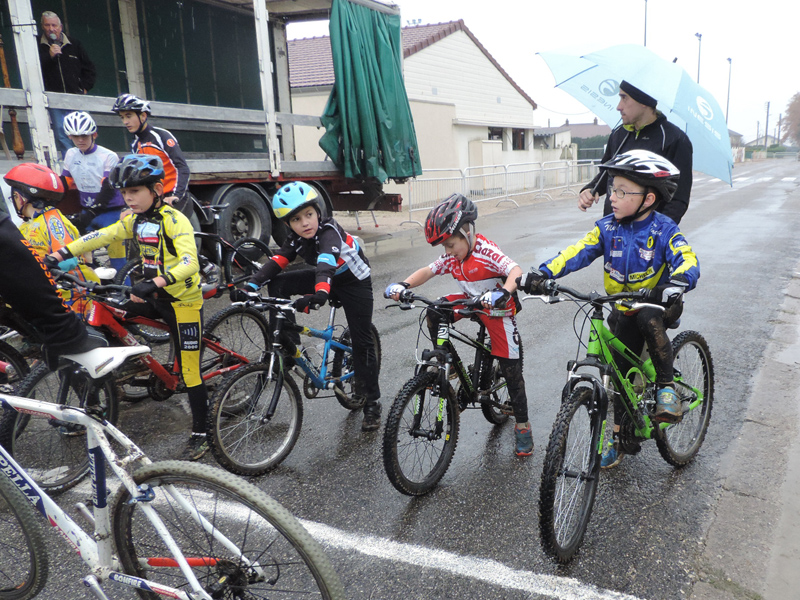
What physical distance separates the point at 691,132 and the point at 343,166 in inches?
288

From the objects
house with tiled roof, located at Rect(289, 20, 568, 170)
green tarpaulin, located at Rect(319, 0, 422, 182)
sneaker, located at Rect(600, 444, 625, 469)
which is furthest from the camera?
house with tiled roof, located at Rect(289, 20, 568, 170)

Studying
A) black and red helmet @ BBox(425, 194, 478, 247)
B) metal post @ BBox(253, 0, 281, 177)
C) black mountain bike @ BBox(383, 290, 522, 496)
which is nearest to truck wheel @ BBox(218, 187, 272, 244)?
metal post @ BBox(253, 0, 281, 177)

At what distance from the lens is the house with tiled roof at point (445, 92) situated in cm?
2380

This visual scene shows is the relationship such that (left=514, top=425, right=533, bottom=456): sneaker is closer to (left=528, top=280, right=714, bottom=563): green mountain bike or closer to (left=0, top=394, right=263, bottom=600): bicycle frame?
(left=528, top=280, right=714, bottom=563): green mountain bike

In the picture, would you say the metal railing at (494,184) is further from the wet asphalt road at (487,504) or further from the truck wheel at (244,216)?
the wet asphalt road at (487,504)

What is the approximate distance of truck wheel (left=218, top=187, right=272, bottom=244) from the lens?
8.76 meters

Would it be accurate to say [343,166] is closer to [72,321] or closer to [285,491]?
[285,491]

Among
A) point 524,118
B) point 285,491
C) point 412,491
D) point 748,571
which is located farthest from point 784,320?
point 524,118

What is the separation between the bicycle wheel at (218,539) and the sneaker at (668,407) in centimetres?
210

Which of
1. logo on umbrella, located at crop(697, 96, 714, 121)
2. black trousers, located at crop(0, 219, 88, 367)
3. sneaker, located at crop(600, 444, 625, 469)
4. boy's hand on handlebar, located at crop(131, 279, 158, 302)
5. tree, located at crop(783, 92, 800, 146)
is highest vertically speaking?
tree, located at crop(783, 92, 800, 146)

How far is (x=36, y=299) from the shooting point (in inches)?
95.2

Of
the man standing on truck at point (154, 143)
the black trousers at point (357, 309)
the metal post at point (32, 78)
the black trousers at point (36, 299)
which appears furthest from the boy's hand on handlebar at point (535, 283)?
the metal post at point (32, 78)

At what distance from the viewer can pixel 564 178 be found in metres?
28.5

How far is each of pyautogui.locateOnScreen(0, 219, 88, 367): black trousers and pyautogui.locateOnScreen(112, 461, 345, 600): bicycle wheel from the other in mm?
672
